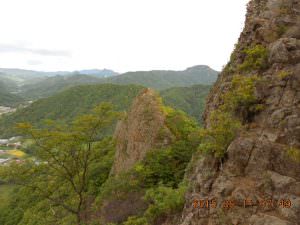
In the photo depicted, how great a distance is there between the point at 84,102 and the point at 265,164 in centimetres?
13294

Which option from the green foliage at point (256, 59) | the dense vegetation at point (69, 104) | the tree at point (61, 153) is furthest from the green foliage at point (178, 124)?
the dense vegetation at point (69, 104)

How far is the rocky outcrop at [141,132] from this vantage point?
17098 mm

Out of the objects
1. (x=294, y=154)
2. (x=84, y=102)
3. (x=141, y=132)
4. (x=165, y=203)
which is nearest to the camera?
(x=294, y=154)

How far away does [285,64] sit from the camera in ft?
32.2

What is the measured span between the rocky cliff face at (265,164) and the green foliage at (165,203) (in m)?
1.10

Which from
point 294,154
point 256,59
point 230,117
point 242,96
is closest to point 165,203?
point 230,117

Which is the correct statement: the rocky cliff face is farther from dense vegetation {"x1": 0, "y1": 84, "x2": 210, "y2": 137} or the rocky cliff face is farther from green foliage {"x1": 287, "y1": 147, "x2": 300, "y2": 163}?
dense vegetation {"x1": 0, "y1": 84, "x2": 210, "y2": 137}

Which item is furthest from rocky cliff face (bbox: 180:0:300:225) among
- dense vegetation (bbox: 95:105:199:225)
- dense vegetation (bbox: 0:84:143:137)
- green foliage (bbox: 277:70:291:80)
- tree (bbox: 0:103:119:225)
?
dense vegetation (bbox: 0:84:143:137)

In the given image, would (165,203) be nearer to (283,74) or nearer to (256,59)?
(283,74)

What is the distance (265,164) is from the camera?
802cm

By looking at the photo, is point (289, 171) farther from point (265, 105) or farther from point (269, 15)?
point (269, 15)

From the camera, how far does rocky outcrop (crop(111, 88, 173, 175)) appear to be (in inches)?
673

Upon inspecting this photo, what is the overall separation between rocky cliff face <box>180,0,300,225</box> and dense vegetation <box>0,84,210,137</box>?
111 meters
